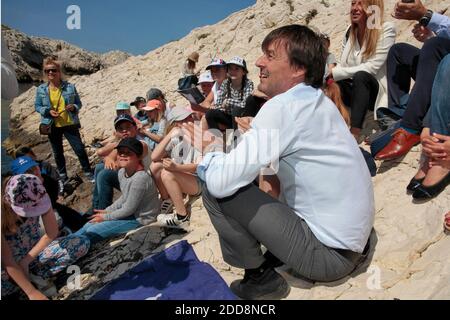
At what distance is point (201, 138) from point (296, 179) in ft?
5.99

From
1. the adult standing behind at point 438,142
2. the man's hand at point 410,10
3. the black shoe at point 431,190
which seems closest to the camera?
the adult standing behind at point 438,142

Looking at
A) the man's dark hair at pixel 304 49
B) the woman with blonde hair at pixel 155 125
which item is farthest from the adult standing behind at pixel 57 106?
the man's dark hair at pixel 304 49

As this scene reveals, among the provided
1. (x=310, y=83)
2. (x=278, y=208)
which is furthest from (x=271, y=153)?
(x=310, y=83)

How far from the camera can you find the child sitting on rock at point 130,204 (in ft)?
12.3

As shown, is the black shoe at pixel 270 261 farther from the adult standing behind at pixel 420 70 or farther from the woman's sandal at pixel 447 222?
the adult standing behind at pixel 420 70

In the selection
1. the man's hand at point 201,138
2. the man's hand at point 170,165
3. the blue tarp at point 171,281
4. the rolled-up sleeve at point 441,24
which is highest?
the rolled-up sleeve at point 441,24

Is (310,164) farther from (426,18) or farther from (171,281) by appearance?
(426,18)

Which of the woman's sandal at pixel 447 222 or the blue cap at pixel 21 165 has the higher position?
the blue cap at pixel 21 165

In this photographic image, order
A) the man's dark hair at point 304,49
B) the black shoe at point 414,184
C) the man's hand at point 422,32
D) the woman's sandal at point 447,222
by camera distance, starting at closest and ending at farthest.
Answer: the man's dark hair at point 304,49 < the woman's sandal at point 447,222 < the black shoe at point 414,184 < the man's hand at point 422,32

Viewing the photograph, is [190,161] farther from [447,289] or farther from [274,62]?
[447,289]

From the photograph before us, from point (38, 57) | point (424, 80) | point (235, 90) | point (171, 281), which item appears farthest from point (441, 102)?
point (38, 57)

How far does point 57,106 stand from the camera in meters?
5.76

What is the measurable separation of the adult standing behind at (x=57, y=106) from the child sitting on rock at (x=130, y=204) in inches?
99.3
